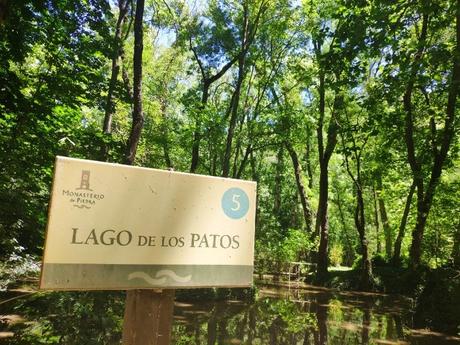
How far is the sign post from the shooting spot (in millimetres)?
1975

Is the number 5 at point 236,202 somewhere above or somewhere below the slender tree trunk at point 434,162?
below

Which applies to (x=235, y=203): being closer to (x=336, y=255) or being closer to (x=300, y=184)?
(x=300, y=184)

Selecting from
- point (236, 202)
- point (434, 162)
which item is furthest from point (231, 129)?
point (236, 202)

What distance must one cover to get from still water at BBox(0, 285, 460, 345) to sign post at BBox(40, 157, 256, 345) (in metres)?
4.77

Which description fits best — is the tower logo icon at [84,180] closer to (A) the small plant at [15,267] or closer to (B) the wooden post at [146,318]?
(B) the wooden post at [146,318]

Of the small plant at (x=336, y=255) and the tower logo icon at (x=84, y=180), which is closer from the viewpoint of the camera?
the tower logo icon at (x=84, y=180)

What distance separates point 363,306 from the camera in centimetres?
1332

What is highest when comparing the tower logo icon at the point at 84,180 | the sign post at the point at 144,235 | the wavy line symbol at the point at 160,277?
the tower logo icon at the point at 84,180

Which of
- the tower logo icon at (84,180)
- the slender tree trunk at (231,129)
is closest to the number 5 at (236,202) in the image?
the tower logo icon at (84,180)

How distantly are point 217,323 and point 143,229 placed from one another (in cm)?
734

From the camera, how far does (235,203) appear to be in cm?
242

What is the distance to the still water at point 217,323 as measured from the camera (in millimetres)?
6902

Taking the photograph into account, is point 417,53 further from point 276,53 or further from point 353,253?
point 353,253

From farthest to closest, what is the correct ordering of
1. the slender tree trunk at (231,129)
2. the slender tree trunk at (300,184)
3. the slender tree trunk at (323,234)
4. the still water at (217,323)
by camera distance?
the slender tree trunk at (300,184), the slender tree trunk at (323,234), the slender tree trunk at (231,129), the still water at (217,323)
